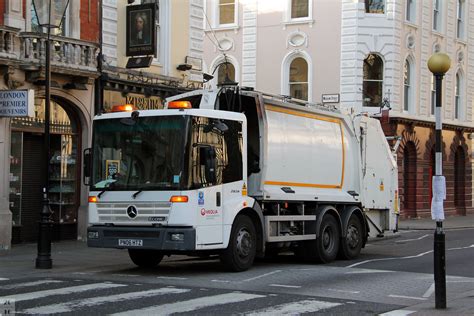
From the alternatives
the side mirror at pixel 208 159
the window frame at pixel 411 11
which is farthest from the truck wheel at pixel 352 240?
the window frame at pixel 411 11

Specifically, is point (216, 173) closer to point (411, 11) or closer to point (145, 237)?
point (145, 237)

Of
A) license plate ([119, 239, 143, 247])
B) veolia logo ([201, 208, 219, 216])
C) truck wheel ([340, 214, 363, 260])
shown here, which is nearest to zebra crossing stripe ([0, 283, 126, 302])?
license plate ([119, 239, 143, 247])

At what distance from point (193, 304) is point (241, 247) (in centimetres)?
383

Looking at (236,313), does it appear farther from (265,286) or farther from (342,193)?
(342,193)

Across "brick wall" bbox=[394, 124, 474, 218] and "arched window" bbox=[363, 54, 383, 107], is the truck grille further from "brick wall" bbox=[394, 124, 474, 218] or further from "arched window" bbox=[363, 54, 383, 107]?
"brick wall" bbox=[394, 124, 474, 218]

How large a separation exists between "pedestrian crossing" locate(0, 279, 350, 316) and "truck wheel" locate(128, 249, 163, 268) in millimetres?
2731

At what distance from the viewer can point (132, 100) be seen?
22.4 m

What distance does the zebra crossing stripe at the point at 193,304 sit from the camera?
9921 millimetres

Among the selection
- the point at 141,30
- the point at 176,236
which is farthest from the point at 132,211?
the point at 141,30

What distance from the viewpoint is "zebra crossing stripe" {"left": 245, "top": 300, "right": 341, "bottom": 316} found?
10.1m

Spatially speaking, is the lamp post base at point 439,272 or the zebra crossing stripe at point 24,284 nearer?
A: the lamp post base at point 439,272

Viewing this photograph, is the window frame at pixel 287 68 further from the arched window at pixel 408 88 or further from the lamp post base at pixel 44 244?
the lamp post base at pixel 44 244

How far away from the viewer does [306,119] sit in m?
16.5

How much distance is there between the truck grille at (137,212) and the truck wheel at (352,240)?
17.1ft
